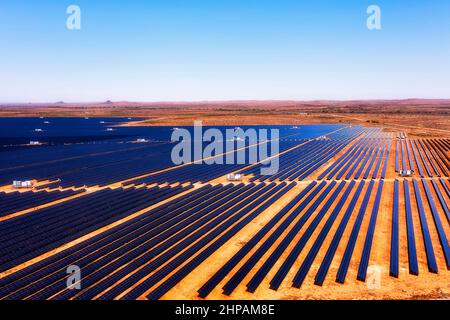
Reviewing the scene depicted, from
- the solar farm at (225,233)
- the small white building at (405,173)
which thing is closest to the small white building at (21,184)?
the solar farm at (225,233)

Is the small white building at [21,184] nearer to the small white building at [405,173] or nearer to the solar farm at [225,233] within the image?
the solar farm at [225,233]

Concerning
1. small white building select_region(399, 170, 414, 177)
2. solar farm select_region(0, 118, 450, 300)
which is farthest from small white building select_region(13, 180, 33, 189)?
small white building select_region(399, 170, 414, 177)

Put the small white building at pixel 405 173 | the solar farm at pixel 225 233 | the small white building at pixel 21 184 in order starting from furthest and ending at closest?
the small white building at pixel 405 173 → the small white building at pixel 21 184 → the solar farm at pixel 225 233

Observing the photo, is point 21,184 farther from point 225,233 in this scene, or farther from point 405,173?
point 405,173

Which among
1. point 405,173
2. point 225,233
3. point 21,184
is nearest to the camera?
point 225,233

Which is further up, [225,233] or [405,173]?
[405,173]

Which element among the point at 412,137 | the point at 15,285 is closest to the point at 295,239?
the point at 15,285

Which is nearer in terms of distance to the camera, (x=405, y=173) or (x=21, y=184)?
(x=21, y=184)

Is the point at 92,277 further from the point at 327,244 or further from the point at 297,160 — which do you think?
the point at 297,160

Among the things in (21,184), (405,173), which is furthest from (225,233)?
(405,173)

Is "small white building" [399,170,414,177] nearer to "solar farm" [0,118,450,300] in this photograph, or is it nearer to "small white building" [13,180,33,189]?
"solar farm" [0,118,450,300]
